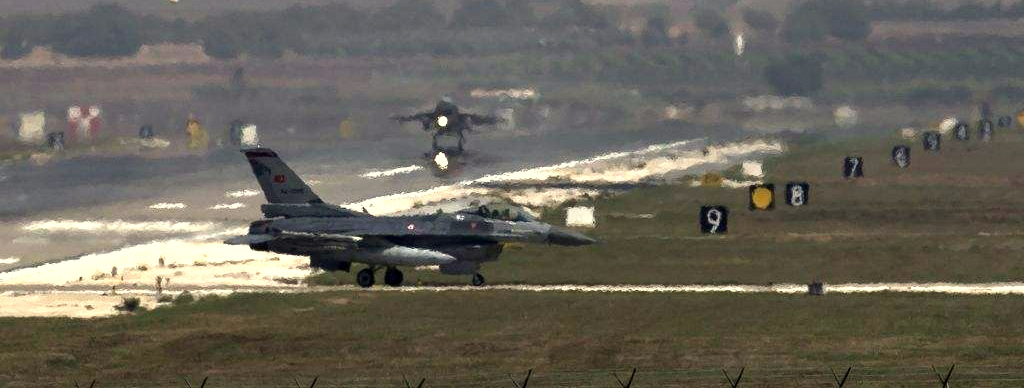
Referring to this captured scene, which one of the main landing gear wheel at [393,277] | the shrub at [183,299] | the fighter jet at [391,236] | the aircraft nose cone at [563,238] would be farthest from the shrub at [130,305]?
the aircraft nose cone at [563,238]

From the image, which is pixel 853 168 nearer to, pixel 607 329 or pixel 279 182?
pixel 279 182

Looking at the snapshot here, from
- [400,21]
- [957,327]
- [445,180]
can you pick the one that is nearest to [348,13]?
[400,21]

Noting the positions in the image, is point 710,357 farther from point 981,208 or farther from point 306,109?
point 306,109

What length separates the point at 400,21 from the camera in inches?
6983

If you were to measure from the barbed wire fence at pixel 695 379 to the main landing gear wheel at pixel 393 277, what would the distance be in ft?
61.2

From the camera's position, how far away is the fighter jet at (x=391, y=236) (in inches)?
2633

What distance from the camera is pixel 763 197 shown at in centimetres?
10012

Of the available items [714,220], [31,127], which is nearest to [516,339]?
[714,220]

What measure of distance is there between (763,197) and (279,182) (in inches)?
1408

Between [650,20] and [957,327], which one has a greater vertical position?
[650,20]

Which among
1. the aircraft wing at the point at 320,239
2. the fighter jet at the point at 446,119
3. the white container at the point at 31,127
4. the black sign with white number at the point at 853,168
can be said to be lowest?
the aircraft wing at the point at 320,239

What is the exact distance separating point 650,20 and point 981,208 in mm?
84001

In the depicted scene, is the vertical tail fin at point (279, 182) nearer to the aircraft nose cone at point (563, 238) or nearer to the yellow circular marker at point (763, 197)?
the aircraft nose cone at point (563, 238)

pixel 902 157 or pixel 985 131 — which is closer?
pixel 902 157
